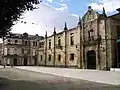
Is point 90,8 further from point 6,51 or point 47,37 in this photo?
point 6,51

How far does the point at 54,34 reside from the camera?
194ft

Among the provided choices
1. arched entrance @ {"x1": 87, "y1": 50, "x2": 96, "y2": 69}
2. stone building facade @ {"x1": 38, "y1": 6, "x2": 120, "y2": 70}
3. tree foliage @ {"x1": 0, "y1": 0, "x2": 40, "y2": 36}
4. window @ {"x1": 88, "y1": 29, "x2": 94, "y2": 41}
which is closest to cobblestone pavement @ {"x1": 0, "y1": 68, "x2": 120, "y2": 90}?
tree foliage @ {"x1": 0, "y1": 0, "x2": 40, "y2": 36}

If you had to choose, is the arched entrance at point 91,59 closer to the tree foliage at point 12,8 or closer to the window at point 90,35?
the window at point 90,35

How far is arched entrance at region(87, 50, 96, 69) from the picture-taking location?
142ft

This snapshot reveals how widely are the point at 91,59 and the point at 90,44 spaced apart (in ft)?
9.31

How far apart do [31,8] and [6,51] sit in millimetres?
78902

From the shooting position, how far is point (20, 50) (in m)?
92.6

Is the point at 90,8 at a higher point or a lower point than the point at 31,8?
higher

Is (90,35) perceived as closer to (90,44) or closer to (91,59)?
(90,44)

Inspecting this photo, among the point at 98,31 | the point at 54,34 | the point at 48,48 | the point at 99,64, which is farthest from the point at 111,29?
the point at 48,48

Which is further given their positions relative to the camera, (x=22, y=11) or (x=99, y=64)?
(x=99, y=64)

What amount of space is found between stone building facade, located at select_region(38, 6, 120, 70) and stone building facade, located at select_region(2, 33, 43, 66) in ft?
110

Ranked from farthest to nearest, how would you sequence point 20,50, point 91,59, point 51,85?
point 20,50 < point 91,59 < point 51,85

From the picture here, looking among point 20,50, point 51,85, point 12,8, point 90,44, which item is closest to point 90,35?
point 90,44
